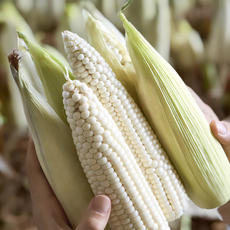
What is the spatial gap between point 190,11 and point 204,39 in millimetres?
149

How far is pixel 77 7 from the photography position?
83 centimetres

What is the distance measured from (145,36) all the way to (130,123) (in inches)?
25.4

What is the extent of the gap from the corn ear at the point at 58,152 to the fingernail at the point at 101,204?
1.6 inches

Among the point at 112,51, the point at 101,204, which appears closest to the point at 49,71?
the point at 112,51

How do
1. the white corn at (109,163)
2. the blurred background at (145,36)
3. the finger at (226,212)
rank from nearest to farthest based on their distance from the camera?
the white corn at (109,163) < the finger at (226,212) < the blurred background at (145,36)

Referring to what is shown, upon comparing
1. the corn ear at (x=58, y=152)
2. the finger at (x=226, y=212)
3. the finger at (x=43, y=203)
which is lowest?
the finger at (x=226, y=212)

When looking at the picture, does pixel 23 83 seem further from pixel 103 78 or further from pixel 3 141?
pixel 3 141

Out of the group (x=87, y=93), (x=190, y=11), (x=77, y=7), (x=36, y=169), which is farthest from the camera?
(x=190, y=11)

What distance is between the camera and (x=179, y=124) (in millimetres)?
373

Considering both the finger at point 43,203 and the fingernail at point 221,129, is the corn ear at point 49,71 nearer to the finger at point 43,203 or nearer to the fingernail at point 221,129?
the finger at point 43,203

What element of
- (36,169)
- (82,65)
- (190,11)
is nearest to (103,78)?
(82,65)

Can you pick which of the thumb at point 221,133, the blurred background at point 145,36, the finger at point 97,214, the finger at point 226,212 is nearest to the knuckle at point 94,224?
the finger at point 97,214

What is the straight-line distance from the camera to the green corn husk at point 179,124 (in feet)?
1.20

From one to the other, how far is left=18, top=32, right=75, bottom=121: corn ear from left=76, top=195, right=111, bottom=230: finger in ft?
0.46
